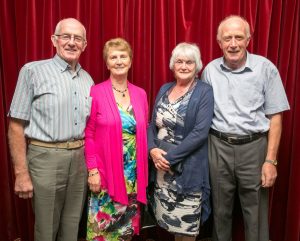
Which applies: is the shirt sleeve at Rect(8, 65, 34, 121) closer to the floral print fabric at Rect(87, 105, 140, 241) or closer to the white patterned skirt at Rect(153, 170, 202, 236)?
the floral print fabric at Rect(87, 105, 140, 241)

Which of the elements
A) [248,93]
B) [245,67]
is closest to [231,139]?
[248,93]

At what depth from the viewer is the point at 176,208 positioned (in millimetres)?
1952

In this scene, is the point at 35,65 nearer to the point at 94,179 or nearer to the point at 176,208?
the point at 94,179

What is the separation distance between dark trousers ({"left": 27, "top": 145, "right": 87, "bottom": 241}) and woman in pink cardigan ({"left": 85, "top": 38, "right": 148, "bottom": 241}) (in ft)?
0.23

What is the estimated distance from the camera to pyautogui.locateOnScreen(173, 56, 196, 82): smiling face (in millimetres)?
1935

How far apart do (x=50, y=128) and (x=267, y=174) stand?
4.12 ft

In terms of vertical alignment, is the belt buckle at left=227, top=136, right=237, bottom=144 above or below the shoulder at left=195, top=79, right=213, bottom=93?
below

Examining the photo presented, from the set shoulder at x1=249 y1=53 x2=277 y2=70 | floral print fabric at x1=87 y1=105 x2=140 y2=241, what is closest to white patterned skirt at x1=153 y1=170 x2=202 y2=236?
floral print fabric at x1=87 y1=105 x2=140 y2=241

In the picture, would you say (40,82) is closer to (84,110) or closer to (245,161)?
(84,110)

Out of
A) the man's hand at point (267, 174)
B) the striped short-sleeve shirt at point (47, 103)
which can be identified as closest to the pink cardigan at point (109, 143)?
the striped short-sleeve shirt at point (47, 103)

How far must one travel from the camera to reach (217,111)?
1972 millimetres

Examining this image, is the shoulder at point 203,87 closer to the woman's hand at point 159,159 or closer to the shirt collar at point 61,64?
the woman's hand at point 159,159

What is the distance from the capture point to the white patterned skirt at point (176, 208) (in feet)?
6.33

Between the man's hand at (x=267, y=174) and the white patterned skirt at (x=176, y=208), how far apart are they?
0.39 metres
